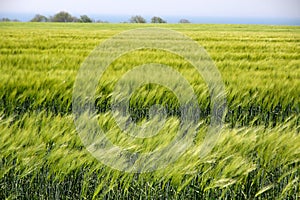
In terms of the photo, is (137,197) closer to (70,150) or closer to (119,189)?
(119,189)

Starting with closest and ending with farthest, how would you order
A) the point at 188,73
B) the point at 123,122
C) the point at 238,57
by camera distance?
the point at 123,122 < the point at 188,73 < the point at 238,57

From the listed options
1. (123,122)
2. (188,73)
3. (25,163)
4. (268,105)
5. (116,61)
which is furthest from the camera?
(116,61)

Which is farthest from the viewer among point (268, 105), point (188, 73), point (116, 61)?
point (116, 61)

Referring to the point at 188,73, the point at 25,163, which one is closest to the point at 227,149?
the point at 25,163

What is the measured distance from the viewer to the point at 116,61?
3760 millimetres

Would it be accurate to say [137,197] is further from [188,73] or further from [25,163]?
[188,73]

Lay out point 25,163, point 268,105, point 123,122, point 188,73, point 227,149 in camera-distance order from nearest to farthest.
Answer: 1. point 25,163
2. point 227,149
3. point 123,122
4. point 268,105
5. point 188,73

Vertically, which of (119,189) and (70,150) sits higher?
(70,150)

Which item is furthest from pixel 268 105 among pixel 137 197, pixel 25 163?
pixel 25 163

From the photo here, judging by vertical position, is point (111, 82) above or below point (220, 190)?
above

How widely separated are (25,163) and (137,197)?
1.45ft

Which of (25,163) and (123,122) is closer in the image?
(25,163)

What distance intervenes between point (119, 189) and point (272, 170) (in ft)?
1.98

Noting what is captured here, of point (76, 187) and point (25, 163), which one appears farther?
point (76, 187)
